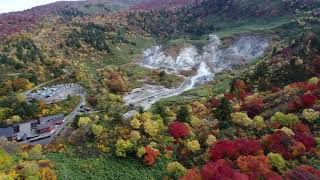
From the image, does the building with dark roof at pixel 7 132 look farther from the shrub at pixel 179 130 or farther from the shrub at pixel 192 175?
the shrub at pixel 192 175

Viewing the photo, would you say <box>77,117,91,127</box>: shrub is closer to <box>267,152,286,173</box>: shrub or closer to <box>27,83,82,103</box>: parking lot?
<box>267,152,286,173</box>: shrub

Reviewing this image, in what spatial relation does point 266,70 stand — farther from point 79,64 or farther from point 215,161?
point 79,64

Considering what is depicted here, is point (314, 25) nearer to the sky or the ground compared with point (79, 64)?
nearer to the sky

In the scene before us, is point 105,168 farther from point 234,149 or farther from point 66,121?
point 66,121

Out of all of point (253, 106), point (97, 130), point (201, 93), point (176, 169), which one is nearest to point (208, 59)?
point (201, 93)

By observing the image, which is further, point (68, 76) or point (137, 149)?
point (68, 76)

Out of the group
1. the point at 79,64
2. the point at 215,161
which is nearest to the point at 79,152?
the point at 215,161

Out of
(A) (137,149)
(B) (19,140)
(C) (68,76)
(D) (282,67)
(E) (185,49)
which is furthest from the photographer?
(E) (185,49)
